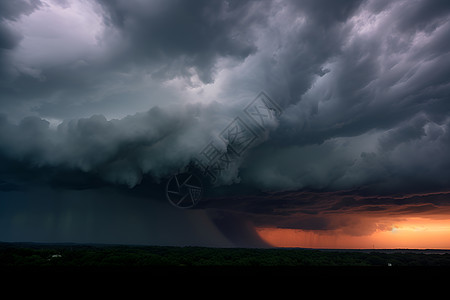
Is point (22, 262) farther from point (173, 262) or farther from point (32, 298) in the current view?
point (32, 298)

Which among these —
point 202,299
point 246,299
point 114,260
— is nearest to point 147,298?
point 202,299

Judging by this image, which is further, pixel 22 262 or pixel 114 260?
pixel 114 260

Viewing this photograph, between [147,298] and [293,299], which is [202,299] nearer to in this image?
[147,298]

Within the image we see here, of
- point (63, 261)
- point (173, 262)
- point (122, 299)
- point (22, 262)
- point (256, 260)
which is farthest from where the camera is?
point (256, 260)

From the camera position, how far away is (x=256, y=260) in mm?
193625

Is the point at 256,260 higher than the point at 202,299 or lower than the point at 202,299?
lower

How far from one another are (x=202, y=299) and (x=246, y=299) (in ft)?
15.5

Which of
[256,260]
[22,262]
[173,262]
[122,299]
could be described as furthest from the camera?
[256,260]

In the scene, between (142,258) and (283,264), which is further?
(283,264)

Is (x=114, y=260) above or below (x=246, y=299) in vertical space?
below

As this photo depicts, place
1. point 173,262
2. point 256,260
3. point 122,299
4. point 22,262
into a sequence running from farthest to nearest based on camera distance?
point 256,260
point 173,262
point 22,262
point 122,299

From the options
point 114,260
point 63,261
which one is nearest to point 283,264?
point 114,260

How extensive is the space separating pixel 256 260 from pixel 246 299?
171265mm

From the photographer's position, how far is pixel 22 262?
15112 cm
